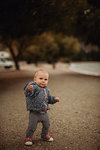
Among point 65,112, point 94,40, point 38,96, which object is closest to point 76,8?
point 94,40

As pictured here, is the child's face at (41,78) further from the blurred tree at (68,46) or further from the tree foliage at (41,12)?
the blurred tree at (68,46)

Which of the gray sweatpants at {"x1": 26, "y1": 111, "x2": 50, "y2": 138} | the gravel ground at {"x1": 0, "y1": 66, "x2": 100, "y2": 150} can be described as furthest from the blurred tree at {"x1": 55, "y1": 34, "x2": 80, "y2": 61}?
the gray sweatpants at {"x1": 26, "y1": 111, "x2": 50, "y2": 138}

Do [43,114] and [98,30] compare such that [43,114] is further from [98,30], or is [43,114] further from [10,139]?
[98,30]

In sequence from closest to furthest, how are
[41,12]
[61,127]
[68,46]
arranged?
[61,127], [41,12], [68,46]

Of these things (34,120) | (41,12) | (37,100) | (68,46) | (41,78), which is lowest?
(34,120)

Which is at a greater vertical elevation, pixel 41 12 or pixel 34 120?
pixel 41 12

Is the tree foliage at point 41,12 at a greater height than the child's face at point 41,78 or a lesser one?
greater

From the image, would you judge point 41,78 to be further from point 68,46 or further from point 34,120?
point 68,46

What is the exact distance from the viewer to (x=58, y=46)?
128 ft

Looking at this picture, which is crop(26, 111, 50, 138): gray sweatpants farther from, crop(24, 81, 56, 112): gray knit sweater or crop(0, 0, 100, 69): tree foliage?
crop(0, 0, 100, 69): tree foliage

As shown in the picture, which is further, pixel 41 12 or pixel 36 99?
pixel 41 12

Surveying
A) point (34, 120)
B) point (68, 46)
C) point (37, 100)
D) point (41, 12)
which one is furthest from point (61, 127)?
point (68, 46)

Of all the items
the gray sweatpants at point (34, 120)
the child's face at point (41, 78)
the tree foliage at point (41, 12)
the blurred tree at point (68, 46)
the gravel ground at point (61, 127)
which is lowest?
the gravel ground at point (61, 127)

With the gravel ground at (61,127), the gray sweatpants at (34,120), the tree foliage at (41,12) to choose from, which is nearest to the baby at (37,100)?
the gray sweatpants at (34,120)
